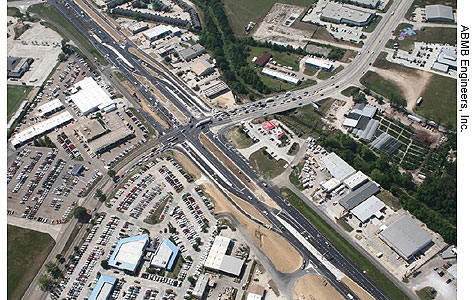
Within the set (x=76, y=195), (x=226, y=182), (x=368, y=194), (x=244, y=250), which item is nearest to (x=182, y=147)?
(x=226, y=182)

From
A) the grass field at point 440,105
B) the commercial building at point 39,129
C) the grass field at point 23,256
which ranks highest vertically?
the grass field at point 440,105

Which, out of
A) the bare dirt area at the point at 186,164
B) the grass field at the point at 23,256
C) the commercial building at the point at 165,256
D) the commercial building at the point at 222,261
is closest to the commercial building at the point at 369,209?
the commercial building at the point at 222,261

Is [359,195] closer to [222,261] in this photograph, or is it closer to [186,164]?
[222,261]

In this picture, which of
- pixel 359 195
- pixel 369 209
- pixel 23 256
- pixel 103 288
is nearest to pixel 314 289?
pixel 369 209

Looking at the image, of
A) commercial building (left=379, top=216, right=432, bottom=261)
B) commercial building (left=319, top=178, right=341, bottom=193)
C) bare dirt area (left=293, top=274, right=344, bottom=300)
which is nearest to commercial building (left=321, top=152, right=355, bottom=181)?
commercial building (left=319, top=178, right=341, bottom=193)

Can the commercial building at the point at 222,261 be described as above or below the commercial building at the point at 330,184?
below

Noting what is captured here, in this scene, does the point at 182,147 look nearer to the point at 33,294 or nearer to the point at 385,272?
the point at 33,294

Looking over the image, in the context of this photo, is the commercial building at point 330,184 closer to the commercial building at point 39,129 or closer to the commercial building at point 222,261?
the commercial building at point 222,261
